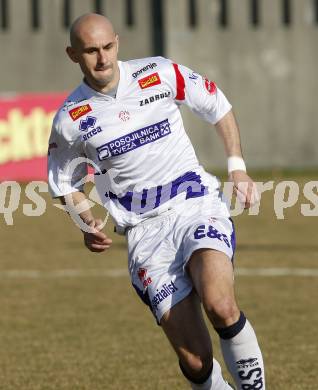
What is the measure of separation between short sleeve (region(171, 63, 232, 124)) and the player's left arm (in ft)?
0.21

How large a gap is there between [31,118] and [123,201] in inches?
856

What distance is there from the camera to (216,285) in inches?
266

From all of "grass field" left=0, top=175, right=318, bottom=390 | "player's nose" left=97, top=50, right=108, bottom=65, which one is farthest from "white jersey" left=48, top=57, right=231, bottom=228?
"grass field" left=0, top=175, right=318, bottom=390

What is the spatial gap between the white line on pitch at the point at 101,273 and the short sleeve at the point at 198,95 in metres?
7.31

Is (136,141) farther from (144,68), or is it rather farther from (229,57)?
(229,57)

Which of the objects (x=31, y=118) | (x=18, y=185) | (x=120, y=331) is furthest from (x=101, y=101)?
(x=31, y=118)

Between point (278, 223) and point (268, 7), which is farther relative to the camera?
point (268, 7)

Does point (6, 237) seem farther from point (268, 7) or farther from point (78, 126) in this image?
point (268, 7)

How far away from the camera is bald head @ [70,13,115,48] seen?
7.15 m

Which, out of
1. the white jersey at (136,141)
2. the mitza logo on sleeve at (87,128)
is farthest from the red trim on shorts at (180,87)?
the mitza logo on sleeve at (87,128)

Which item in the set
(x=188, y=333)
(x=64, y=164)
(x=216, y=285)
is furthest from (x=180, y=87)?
(x=188, y=333)

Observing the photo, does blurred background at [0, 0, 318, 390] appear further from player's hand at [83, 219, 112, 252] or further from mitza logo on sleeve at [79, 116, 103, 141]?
mitza logo on sleeve at [79, 116, 103, 141]

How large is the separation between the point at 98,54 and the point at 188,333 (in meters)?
1.75

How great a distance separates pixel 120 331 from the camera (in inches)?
444
